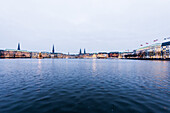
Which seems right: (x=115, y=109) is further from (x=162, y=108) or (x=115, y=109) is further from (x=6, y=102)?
(x=6, y=102)

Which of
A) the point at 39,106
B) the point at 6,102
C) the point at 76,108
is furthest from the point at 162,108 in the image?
the point at 6,102

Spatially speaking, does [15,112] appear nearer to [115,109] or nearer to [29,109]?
[29,109]

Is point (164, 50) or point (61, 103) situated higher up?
point (164, 50)

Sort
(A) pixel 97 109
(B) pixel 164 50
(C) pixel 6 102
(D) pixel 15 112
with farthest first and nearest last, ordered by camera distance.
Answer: (B) pixel 164 50 < (C) pixel 6 102 < (A) pixel 97 109 < (D) pixel 15 112

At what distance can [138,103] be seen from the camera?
357 inches

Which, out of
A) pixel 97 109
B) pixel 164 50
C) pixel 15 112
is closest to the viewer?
pixel 15 112

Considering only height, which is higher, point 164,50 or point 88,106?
point 164,50

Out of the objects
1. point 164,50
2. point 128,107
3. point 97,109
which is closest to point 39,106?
point 97,109

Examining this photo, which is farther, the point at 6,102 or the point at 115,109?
the point at 6,102

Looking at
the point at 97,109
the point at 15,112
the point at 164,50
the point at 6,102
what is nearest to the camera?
the point at 15,112

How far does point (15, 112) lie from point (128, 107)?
9896mm

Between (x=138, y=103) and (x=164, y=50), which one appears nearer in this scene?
(x=138, y=103)

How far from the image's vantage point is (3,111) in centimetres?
754

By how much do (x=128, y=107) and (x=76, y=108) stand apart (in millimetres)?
4838
